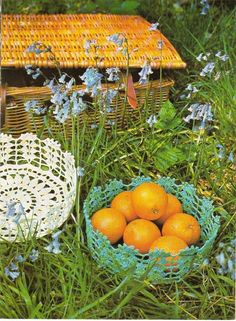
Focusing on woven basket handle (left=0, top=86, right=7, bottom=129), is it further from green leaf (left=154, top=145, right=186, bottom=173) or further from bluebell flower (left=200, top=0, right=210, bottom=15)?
bluebell flower (left=200, top=0, right=210, bottom=15)

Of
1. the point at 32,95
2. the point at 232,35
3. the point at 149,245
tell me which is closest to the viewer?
the point at 149,245

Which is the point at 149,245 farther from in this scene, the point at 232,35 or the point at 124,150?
the point at 232,35

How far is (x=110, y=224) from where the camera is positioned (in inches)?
56.0

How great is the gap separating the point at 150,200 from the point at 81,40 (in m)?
0.59

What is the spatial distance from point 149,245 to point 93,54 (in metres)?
0.56

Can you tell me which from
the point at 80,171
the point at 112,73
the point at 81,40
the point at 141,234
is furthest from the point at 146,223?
the point at 81,40

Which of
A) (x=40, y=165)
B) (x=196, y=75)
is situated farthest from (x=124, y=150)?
(x=196, y=75)

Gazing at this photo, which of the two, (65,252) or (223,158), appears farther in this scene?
(223,158)

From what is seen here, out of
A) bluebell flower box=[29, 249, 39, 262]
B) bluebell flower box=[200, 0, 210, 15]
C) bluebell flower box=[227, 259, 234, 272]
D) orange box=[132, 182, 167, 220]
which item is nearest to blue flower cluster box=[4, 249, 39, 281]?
bluebell flower box=[29, 249, 39, 262]

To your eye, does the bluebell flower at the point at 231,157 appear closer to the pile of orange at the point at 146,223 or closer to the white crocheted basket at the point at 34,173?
the pile of orange at the point at 146,223

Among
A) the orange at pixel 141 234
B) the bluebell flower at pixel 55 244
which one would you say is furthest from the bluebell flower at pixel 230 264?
the bluebell flower at pixel 55 244

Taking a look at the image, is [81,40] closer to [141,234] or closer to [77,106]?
[77,106]

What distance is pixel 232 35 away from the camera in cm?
201

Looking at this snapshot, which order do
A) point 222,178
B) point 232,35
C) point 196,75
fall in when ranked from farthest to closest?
point 232,35
point 196,75
point 222,178
